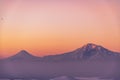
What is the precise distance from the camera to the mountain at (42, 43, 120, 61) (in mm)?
2508

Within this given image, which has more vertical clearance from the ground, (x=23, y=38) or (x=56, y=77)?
(x=23, y=38)

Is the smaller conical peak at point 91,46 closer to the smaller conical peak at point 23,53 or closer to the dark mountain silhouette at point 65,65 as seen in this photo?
the dark mountain silhouette at point 65,65

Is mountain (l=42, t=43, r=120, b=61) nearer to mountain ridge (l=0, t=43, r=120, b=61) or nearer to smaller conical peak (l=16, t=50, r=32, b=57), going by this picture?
mountain ridge (l=0, t=43, r=120, b=61)

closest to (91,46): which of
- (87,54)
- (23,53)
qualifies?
(87,54)

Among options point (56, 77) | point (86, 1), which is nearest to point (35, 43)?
point (56, 77)

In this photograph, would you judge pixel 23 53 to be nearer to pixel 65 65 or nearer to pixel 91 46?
pixel 65 65

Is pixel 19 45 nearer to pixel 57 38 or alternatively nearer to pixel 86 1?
pixel 57 38

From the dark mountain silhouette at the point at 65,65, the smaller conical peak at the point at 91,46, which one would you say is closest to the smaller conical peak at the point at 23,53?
the dark mountain silhouette at the point at 65,65

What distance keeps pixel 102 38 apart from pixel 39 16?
0.40m

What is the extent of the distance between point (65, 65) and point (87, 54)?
0.15 m

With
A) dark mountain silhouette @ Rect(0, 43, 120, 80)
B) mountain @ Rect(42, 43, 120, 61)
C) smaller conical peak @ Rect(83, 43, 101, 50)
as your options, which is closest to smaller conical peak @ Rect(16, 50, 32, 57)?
dark mountain silhouette @ Rect(0, 43, 120, 80)

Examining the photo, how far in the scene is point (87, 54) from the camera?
2523mm

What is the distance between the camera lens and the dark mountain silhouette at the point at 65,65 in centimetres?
252

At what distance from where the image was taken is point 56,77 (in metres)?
2.53
